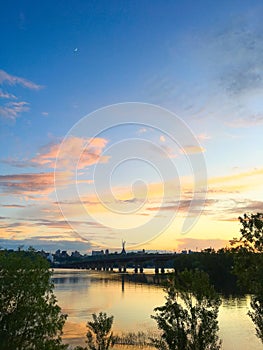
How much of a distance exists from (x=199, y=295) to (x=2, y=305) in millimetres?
14817

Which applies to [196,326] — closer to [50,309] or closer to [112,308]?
[50,309]

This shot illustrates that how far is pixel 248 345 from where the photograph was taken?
49750 mm

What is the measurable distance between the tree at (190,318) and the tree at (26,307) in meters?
7.87

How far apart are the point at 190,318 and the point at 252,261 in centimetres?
721

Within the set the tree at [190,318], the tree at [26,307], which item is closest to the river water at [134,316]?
the tree at [190,318]

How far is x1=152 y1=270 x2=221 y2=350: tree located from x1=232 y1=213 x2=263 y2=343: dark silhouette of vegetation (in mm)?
3717

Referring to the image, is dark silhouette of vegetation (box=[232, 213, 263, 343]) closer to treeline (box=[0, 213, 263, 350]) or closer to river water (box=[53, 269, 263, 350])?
treeline (box=[0, 213, 263, 350])

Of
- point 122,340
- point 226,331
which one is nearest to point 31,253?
point 122,340

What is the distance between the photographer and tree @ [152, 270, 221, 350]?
29547mm

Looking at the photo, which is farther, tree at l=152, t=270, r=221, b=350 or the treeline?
tree at l=152, t=270, r=221, b=350

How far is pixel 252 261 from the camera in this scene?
88.5ft

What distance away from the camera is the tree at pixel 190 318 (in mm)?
29547

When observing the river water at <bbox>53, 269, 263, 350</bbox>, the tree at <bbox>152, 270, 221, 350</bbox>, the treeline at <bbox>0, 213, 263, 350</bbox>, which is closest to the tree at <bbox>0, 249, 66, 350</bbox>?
the treeline at <bbox>0, 213, 263, 350</bbox>

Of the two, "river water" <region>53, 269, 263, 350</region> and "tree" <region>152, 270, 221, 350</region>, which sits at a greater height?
"tree" <region>152, 270, 221, 350</region>
